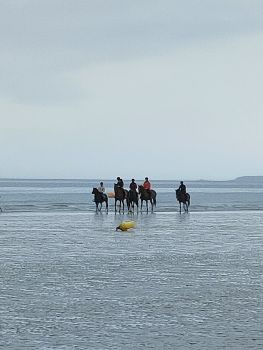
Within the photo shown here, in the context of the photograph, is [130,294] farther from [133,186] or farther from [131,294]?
[133,186]

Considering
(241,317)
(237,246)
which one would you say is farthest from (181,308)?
(237,246)

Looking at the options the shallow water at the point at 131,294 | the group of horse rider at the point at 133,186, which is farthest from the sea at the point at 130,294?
the group of horse rider at the point at 133,186

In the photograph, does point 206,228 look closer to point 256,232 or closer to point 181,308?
point 256,232

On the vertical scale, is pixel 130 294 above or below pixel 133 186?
below

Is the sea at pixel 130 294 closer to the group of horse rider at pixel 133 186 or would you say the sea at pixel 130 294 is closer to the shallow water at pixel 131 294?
the shallow water at pixel 131 294

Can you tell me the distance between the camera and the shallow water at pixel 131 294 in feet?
33.3

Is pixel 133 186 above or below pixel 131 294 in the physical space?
above

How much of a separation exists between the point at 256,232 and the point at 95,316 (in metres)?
19.2

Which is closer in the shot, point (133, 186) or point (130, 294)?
point (130, 294)

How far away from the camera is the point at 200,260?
19156 mm

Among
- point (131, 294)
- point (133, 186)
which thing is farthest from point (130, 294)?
point (133, 186)

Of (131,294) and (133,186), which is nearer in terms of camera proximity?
(131,294)

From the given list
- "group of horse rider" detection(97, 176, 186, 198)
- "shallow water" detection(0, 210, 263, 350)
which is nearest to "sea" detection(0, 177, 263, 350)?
"shallow water" detection(0, 210, 263, 350)

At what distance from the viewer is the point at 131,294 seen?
13.5 metres
